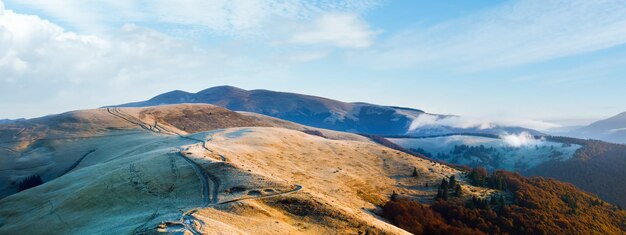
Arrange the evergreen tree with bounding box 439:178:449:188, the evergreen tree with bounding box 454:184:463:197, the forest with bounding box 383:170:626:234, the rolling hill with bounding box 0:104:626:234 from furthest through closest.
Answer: the evergreen tree with bounding box 439:178:449:188
the evergreen tree with bounding box 454:184:463:197
the forest with bounding box 383:170:626:234
the rolling hill with bounding box 0:104:626:234

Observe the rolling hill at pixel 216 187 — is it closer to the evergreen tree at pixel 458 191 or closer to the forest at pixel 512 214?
the evergreen tree at pixel 458 191

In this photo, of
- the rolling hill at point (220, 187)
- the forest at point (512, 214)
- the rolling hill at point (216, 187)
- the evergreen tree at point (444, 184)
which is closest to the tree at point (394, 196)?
the forest at point (512, 214)

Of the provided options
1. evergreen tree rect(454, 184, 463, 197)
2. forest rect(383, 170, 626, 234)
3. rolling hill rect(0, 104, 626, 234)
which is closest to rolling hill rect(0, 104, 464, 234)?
rolling hill rect(0, 104, 626, 234)

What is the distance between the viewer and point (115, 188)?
5584 cm

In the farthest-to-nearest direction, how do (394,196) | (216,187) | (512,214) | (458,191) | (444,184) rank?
(444,184)
(458,191)
(512,214)
(394,196)
(216,187)

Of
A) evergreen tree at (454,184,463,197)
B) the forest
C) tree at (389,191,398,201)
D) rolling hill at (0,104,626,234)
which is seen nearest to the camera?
rolling hill at (0,104,626,234)

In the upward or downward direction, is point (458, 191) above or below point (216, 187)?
below

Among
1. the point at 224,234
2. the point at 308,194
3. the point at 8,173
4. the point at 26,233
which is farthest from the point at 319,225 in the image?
the point at 8,173

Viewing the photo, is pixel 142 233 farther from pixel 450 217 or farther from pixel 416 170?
pixel 416 170

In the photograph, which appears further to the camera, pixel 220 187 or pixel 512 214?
pixel 512 214

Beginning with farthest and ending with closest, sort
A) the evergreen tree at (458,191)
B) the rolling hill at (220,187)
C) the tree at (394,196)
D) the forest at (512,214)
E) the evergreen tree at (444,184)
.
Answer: the evergreen tree at (444,184)
the evergreen tree at (458,191)
the tree at (394,196)
the forest at (512,214)
the rolling hill at (220,187)

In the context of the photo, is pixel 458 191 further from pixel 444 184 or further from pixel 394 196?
pixel 394 196

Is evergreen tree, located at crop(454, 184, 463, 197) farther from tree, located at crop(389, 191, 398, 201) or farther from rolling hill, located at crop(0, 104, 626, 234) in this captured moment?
tree, located at crop(389, 191, 398, 201)

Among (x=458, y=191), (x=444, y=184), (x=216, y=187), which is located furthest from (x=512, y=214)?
(x=216, y=187)
